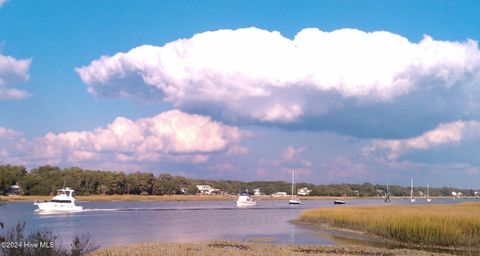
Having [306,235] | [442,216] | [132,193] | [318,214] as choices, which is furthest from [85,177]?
[442,216]

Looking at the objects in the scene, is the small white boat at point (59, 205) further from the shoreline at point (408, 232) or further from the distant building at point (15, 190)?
the distant building at point (15, 190)

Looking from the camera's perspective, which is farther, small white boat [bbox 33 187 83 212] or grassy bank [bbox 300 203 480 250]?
small white boat [bbox 33 187 83 212]

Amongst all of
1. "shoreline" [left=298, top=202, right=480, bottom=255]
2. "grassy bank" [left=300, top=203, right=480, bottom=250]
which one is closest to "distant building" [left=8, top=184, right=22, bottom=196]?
"shoreline" [left=298, top=202, right=480, bottom=255]

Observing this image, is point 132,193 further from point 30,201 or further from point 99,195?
point 30,201

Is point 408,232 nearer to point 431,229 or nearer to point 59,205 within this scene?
point 431,229

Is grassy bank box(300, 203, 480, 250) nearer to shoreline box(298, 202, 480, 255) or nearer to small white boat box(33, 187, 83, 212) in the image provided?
shoreline box(298, 202, 480, 255)

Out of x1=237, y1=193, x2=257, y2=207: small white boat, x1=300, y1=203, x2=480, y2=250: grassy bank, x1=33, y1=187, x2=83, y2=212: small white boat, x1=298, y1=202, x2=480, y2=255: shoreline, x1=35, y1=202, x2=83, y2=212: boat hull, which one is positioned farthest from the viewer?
x1=237, y1=193, x2=257, y2=207: small white boat

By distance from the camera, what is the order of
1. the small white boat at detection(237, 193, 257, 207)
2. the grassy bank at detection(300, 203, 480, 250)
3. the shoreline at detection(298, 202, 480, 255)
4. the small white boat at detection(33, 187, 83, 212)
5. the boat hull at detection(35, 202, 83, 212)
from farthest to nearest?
the small white boat at detection(237, 193, 257, 207) → the small white boat at detection(33, 187, 83, 212) → the boat hull at detection(35, 202, 83, 212) → the grassy bank at detection(300, 203, 480, 250) → the shoreline at detection(298, 202, 480, 255)

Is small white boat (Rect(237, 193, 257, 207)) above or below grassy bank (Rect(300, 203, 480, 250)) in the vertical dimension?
below


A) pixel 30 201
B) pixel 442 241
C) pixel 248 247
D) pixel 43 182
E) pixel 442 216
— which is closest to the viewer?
pixel 248 247

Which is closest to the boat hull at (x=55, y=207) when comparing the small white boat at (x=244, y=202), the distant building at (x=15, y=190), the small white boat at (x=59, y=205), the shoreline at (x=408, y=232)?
the small white boat at (x=59, y=205)

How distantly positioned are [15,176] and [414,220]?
458ft

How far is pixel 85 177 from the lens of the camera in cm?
16900

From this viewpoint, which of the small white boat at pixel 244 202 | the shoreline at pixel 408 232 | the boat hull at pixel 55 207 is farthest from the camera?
the small white boat at pixel 244 202
